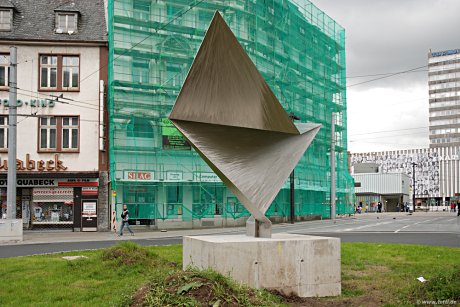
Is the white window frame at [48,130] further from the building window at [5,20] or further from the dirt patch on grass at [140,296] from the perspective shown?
the dirt patch on grass at [140,296]

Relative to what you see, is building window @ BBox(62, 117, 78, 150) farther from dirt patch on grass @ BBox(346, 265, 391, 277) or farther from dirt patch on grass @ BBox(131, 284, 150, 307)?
dirt patch on grass @ BBox(131, 284, 150, 307)

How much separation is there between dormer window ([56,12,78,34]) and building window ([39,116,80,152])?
5944 millimetres

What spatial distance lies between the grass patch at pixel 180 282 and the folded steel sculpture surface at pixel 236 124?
232cm

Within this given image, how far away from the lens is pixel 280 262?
895 centimetres

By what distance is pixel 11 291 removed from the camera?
9.48 m

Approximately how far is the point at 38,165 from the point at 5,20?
32.9 feet

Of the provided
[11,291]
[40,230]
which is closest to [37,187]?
[40,230]

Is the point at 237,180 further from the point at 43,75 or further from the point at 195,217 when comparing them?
the point at 43,75

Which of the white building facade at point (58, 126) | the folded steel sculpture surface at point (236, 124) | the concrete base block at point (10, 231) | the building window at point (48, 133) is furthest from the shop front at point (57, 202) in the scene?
the folded steel sculpture surface at point (236, 124)

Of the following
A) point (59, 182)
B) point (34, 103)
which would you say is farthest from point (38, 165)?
point (34, 103)

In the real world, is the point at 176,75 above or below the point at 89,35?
below

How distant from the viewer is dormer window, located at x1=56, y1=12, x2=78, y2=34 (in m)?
34.1

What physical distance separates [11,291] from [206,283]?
16.8ft

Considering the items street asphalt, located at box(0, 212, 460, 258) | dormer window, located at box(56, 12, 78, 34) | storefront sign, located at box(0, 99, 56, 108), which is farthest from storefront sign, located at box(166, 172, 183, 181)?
dormer window, located at box(56, 12, 78, 34)
